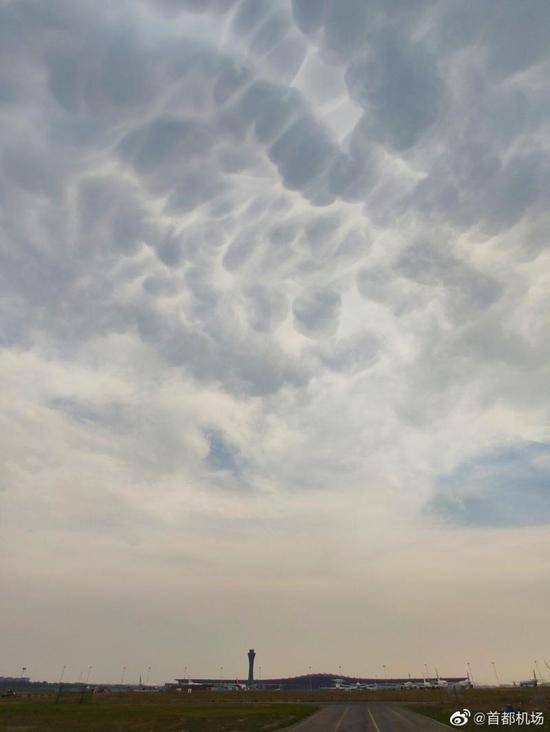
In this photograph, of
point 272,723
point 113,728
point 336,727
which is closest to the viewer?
point 113,728

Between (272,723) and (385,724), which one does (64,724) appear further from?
(385,724)

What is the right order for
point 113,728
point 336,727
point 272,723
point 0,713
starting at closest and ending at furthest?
point 113,728, point 336,727, point 272,723, point 0,713

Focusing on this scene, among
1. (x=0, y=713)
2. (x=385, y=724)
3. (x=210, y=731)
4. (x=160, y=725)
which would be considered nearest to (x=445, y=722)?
(x=385, y=724)

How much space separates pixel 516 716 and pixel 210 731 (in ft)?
112

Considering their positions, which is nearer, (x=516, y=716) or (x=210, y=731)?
(x=210, y=731)

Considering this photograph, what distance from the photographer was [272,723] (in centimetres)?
6362

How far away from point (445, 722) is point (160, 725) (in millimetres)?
32888

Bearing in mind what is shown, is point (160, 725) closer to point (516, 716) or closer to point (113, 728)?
point (113, 728)

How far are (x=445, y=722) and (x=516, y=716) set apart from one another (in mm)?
7928

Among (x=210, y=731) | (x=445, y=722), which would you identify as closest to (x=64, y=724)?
(x=210, y=731)

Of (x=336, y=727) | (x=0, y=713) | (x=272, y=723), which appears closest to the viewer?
(x=336, y=727)

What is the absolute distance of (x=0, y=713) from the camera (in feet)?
250

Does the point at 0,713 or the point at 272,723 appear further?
the point at 0,713

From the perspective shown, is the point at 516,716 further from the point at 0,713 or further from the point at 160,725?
the point at 0,713
